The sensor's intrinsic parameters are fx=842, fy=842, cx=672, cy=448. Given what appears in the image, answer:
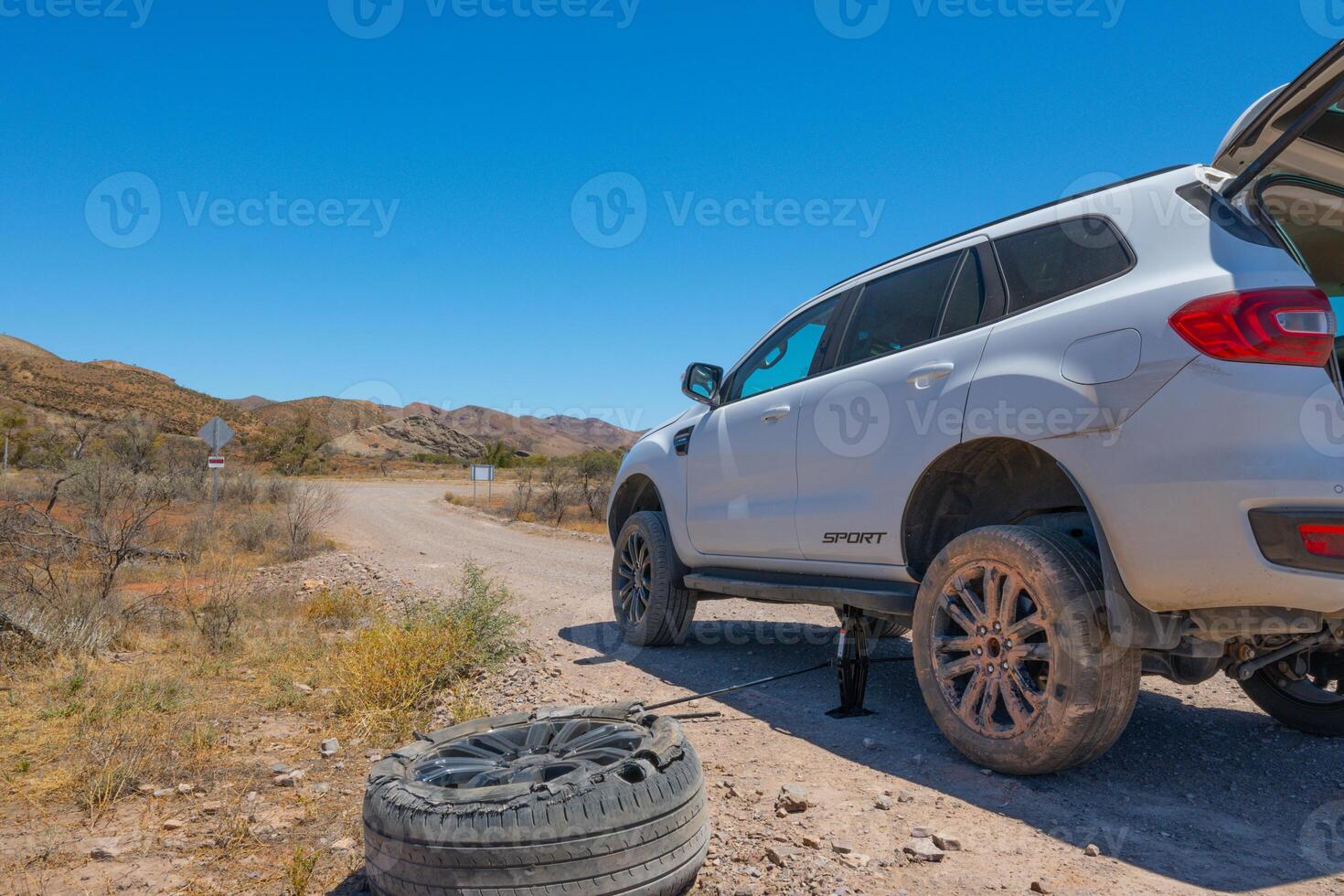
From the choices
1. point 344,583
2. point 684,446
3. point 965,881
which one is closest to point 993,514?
point 965,881

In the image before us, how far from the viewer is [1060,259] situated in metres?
3.49

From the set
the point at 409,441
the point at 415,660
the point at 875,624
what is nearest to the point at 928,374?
the point at 875,624

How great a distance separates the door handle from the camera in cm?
362

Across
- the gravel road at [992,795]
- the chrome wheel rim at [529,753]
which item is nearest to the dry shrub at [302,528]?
the gravel road at [992,795]

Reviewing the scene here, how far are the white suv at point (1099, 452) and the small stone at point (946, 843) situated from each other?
0.58m

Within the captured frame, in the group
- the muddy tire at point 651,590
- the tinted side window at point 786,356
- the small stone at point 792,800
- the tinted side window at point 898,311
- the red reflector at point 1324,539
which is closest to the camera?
the red reflector at point 1324,539

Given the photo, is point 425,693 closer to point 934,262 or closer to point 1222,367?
point 934,262

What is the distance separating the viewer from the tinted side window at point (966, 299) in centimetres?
378

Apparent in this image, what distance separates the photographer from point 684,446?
19.3 feet

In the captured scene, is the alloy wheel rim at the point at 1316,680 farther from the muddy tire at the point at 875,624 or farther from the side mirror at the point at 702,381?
the side mirror at the point at 702,381

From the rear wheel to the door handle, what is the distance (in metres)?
1.85

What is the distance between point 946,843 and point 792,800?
556 millimetres

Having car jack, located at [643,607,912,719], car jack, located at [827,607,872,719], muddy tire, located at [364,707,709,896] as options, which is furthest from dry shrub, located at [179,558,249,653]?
car jack, located at [827,607,872,719]

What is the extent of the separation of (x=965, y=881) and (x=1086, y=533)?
1618 mm
